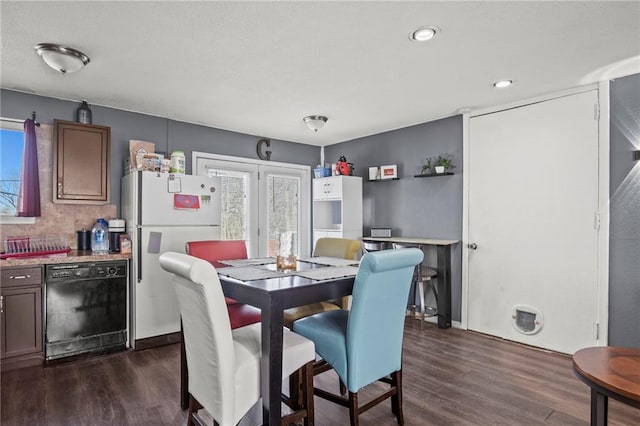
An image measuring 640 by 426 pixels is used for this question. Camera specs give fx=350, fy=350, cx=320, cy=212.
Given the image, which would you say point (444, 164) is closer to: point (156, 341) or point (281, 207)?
point (281, 207)

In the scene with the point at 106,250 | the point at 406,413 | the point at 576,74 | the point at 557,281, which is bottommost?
the point at 406,413

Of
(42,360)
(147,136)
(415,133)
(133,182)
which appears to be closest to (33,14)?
(133,182)

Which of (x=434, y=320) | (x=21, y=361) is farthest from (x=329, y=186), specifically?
(x=21, y=361)

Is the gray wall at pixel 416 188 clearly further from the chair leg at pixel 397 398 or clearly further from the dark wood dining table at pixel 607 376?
the dark wood dining table at pixel 607 376

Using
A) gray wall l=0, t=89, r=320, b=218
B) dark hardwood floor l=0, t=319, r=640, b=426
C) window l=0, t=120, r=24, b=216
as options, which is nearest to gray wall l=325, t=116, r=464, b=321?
dark hardwood floor l=0, t=319, r=640, b=426

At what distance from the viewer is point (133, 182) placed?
3.32m

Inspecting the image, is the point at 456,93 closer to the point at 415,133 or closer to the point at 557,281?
the point at 415,133

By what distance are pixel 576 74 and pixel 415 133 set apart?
1783 millimetres

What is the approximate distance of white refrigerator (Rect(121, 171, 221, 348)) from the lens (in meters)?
3.28

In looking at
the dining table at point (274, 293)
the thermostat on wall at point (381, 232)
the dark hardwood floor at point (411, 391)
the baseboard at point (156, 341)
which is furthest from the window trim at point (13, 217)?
the thermostat on wall at point (381, 232)

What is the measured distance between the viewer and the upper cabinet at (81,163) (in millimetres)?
3201

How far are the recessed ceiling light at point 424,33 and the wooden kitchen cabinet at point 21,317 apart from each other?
11.0ft

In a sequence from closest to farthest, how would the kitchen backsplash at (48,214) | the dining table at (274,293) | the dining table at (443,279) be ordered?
the dining table at (274,293) → the kitchen backsplash at (48,214) → the dining table at (443,279)

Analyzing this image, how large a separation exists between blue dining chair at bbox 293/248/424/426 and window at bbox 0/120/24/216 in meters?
2.99
